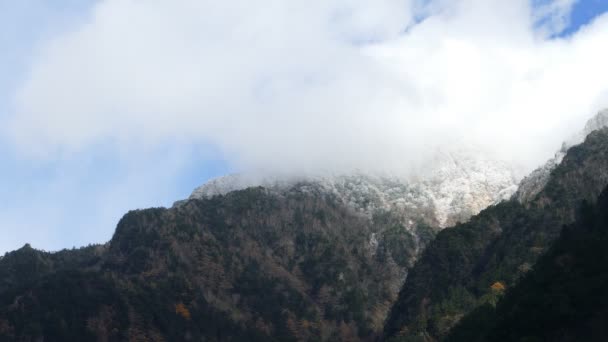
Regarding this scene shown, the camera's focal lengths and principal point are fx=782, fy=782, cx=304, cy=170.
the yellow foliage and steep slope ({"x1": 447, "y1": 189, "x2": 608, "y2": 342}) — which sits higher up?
the yellow foliage

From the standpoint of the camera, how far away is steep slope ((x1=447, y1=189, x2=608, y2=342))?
111 metres

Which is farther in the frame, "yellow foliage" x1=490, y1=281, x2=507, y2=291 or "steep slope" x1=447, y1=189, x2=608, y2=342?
"yellow foliage" x1=490, y1=281, x2=507, y2=291

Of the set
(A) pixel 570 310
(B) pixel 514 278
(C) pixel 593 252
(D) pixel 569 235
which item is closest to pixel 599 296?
(A) pixel 570 310

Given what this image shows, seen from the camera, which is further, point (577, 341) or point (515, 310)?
point (515, 310)

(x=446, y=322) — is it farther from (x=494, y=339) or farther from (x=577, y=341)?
(x=577, y=341)

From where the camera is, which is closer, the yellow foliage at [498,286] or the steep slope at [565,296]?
the steep slope at [565,296]

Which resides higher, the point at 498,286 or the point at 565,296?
the point at 498,286

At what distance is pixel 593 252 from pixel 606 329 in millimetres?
19466

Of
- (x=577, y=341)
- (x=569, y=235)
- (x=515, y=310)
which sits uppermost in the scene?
(x=569, y=235)

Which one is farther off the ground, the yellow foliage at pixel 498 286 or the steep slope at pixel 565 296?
the yellow foliage at pixel 498 286

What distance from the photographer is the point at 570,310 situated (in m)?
113

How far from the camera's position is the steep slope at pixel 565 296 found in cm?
11138

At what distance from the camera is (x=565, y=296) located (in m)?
116

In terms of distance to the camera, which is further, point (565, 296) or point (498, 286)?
point (498, 286)
